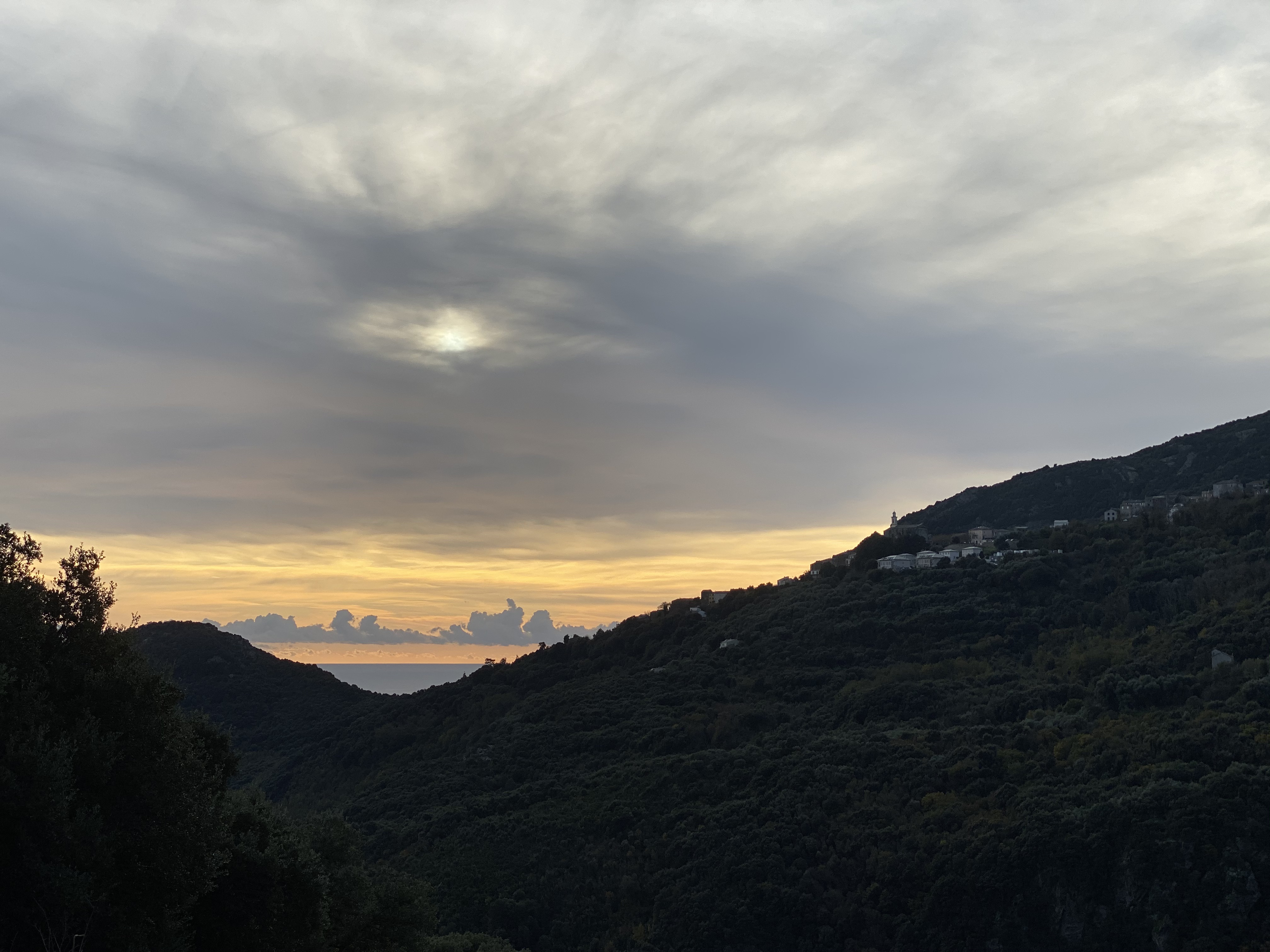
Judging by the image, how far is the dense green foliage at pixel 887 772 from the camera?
39188 millimetres

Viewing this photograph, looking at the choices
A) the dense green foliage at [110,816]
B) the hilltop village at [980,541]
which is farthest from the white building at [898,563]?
the dense green foliage at [110,816]

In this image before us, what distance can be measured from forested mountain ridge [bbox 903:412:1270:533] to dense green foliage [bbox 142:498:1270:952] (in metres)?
48.7

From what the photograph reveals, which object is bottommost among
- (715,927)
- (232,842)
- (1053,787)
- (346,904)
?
(715,927)

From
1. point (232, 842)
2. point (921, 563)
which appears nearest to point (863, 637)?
point (921, 563)

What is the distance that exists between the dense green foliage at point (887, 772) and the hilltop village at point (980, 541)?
4.77 metres

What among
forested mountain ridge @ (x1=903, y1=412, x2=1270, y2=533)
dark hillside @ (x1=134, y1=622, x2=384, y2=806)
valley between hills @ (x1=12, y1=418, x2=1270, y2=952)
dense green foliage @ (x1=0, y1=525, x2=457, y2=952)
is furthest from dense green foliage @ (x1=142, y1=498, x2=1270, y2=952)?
forested mountain ridge @ (x1=903, y1=412, x2=1270, y2=533)

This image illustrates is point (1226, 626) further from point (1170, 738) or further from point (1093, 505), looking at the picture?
point (1093, 505)

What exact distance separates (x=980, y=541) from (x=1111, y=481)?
117 feet

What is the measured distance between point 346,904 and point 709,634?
60.4 meters

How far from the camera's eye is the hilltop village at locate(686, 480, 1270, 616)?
293 feet

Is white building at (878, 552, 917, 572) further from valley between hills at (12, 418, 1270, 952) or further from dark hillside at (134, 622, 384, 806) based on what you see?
dark hillside at (134, 622, 384, 806)

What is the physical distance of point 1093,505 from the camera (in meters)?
131

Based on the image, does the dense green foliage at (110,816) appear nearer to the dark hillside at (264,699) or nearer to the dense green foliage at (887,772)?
the dense green foliage at (887,772)

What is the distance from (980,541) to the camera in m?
111
